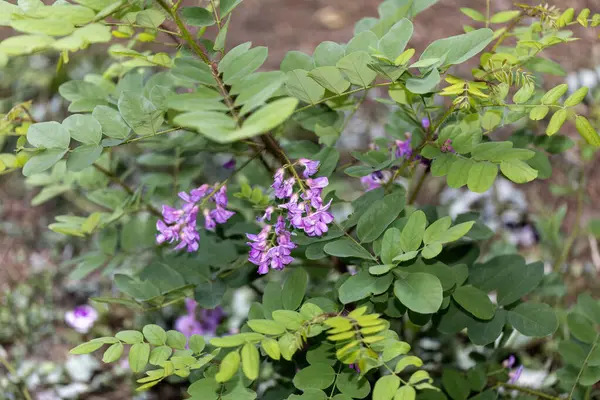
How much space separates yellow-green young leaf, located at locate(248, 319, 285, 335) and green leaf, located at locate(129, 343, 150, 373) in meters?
0.22

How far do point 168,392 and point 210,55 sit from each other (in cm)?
130

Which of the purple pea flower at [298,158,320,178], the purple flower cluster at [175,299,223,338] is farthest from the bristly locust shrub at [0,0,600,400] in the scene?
the purple flower cluster at [175,299,223,338]

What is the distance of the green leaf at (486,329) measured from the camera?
136cm

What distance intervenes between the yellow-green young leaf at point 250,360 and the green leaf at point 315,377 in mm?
187

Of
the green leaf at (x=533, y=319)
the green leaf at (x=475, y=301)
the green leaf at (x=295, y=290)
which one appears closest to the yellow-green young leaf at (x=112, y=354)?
the green leaf at (x=295, y=290)

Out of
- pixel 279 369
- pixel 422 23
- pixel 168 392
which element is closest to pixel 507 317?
pixel 279 369

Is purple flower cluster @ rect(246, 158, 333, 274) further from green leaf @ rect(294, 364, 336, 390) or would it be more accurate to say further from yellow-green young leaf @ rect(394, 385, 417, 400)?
yellow-green young leaf @ rect(394, 385, 417, 400)

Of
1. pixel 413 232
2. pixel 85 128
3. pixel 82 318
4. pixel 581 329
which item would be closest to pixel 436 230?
pixel 413 232

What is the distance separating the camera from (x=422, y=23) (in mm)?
3723

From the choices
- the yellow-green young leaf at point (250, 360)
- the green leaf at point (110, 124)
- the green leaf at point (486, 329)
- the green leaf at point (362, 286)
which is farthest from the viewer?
the green leaf at point (486, 329)

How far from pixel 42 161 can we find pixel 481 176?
799 millimetres

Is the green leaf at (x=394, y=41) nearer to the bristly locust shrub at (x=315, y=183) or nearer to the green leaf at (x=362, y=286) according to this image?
the bristly locust shrub at (x=315, y=183)

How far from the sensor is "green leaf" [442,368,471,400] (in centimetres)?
147

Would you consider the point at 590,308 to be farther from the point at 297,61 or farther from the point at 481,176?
the point at 297,61
